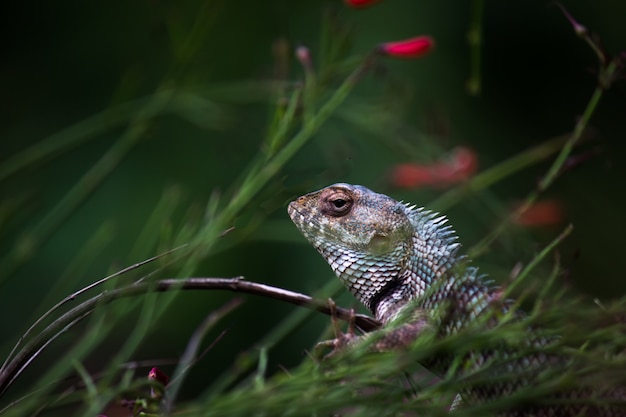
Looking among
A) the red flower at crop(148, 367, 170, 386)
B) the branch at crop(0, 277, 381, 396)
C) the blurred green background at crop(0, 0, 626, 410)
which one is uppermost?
the branch at crop(0, 277, 381, 396)

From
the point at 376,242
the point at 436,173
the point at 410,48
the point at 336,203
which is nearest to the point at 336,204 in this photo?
the point at 336,203

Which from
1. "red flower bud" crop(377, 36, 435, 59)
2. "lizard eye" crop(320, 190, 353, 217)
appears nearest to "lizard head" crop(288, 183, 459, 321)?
"lizard eye" crop(320, 190, 353, 217)

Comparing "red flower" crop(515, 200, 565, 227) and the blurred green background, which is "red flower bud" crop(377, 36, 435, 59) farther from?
the blurred green background

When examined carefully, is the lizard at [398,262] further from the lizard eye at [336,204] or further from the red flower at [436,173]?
the red flower at [436,173]

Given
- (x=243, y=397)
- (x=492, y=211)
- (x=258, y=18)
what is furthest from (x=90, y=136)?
(x=258, y=18)

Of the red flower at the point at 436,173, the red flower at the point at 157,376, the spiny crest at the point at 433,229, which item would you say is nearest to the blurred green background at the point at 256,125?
the red flower at the point at 436,173

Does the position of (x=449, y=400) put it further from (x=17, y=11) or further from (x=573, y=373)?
(x=17, y=11)

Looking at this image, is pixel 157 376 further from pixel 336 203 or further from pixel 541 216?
pixel 541 216
